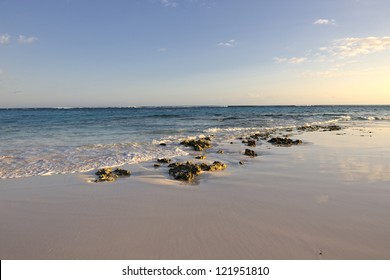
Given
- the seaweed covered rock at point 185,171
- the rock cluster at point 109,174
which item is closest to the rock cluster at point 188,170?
the seaweed covered rock at point 185,171

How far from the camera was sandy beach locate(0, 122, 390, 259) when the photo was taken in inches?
152

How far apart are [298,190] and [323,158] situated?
403 cm

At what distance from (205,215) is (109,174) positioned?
3.54 meters

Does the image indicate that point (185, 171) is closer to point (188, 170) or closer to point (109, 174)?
point (188, 170)

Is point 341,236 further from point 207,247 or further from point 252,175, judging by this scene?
point 252,175

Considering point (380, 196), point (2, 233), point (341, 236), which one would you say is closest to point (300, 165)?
point (380, 196)

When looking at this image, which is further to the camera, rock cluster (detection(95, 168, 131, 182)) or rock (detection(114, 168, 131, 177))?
rock (detection(114, 168, 131, 177))

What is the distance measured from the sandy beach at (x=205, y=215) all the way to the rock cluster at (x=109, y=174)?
9.6 inches

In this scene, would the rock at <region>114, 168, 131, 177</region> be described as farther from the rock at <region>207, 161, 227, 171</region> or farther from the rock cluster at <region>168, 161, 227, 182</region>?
the rock at <region>207, 161, 227, 171</region>

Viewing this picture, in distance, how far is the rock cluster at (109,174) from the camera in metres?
7.20

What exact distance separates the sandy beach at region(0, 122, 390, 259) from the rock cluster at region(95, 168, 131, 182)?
0.24 m

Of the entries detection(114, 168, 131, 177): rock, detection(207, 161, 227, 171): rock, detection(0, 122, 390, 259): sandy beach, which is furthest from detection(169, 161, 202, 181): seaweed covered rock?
detection(114, 168, 131, 177): rock

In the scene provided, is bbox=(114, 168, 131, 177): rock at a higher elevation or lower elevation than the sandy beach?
higher

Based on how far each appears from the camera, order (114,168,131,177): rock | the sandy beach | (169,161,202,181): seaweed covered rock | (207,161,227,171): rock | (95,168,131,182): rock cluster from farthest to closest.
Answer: (207,161,227,171): rock → (114,168,131,177): rock → (169,161,202,181): seaweed covered rock → (95,168,131,182): rock cluster → the sandy beach
